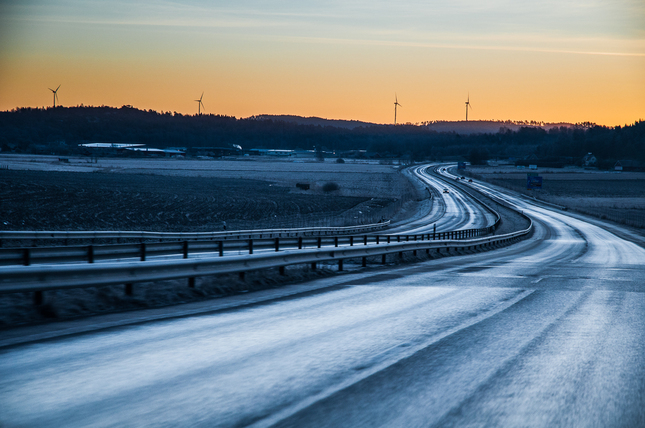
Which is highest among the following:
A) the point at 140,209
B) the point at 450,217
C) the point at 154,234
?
the point at 154,234

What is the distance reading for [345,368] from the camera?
6.25 meters

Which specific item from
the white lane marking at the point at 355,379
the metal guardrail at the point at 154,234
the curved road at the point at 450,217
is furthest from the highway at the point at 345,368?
the curved road at the point at 450,217

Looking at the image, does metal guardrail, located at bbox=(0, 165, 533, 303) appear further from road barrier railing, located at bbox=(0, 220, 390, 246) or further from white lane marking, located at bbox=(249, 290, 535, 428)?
road barrier railing, located at bbox=(0, 220, 390, 246)

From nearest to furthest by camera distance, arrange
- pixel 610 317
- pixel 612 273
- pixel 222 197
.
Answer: pixel 610 317
pixel 612 273
pixel 222 197

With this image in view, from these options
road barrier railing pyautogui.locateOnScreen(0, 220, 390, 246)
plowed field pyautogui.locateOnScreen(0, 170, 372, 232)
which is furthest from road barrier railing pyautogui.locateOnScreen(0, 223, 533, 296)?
plowed field pyautogui.locateOnScreen(0, 170, 372, 232)

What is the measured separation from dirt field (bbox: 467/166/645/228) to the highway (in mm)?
59872

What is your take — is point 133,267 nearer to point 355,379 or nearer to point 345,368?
point 345,368

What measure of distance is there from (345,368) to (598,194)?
110086 millimetres

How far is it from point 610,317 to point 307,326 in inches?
198

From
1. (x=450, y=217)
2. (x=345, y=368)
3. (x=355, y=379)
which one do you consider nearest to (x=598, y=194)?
(x=450, y=217)

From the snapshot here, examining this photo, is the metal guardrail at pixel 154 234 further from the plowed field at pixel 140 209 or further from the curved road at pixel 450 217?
the curved road at pixel 450 217

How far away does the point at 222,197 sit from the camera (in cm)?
6556

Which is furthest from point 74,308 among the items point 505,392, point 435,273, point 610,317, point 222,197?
point 222,197

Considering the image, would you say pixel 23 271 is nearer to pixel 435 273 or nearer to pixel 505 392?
pixel 505 392
